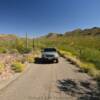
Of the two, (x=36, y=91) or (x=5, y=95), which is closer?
(x=5, y=95)

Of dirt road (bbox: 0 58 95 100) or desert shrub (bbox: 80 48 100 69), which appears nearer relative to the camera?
dirt road (bbox: 0 58 95 100)

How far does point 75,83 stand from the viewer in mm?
14203

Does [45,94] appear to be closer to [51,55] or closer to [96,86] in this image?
[96,86]

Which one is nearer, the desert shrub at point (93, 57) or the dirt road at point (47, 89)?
the dirt road at point (47, 89)

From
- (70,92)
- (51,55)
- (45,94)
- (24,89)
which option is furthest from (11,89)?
(51,55)

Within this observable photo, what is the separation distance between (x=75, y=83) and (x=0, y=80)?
4375 mm

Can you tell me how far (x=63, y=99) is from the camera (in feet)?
34.0

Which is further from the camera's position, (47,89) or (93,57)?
(93,57)

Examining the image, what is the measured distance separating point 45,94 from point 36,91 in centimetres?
72

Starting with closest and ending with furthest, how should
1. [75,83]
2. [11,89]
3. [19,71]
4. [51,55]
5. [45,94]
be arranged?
[45,94] → [11,89] → [75,83] → [19,71] → [51,55]

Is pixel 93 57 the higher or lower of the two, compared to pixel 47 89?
higher

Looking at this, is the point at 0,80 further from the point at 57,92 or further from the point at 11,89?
the point at 57,92

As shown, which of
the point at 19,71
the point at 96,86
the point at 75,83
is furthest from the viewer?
the point at 19,71

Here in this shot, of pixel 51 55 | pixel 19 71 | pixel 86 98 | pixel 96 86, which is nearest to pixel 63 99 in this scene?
pixel 86 98
